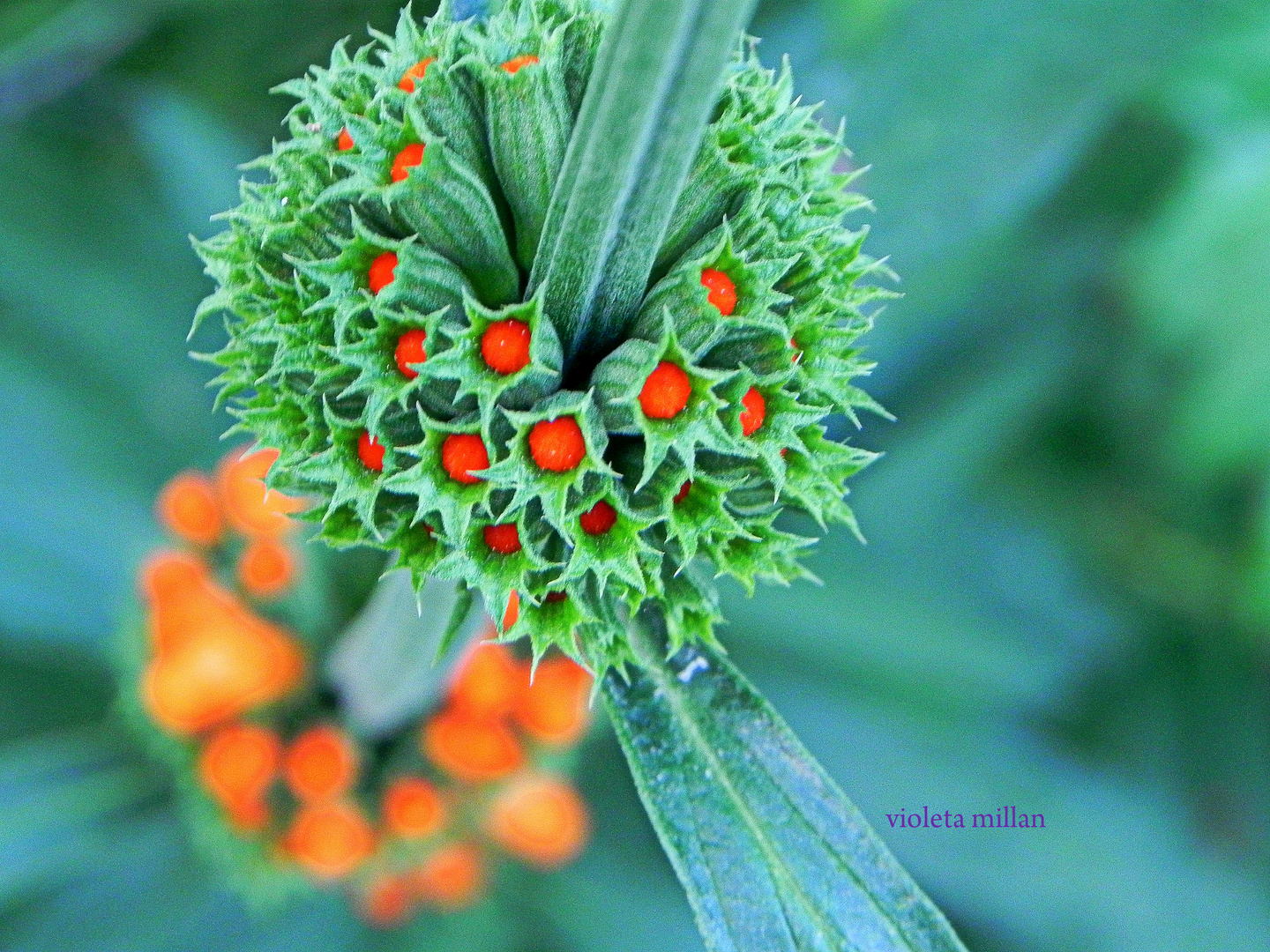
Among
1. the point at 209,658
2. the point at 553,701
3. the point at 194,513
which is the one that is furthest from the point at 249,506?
the point at 553,701

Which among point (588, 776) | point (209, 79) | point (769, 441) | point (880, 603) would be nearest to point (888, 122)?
point (880, 603)

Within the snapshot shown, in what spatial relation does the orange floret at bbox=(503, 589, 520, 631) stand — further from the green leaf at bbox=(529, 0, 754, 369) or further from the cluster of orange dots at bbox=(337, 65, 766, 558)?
the green leaf at bbox=(529, 0, 754, 369)

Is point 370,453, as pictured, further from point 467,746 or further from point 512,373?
point 467,746

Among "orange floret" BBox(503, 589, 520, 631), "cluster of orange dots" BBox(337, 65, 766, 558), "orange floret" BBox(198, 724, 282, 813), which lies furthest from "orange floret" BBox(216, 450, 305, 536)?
"cluster of orange dots" BBox(337, 65, 766, 558)

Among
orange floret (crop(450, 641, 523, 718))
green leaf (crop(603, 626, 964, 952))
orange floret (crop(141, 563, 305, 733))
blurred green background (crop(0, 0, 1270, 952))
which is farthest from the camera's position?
blurred green background (crop(0, 0, 1270, 952))

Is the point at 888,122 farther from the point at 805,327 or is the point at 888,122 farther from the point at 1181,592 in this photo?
the point at 1181,592
